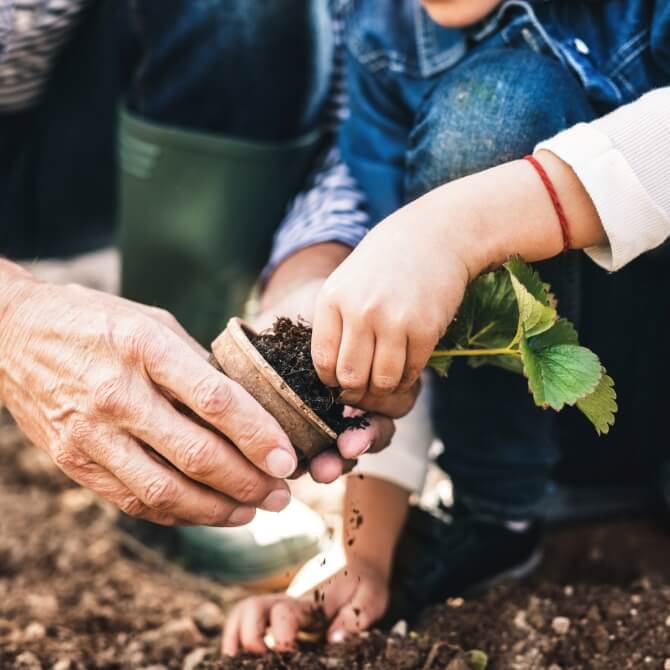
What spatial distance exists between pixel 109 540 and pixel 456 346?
1.23 metres

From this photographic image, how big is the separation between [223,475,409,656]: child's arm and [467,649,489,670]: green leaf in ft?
0.69

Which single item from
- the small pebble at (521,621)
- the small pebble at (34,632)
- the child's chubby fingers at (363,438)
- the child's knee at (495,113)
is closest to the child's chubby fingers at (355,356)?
the child's chubby fingers at (363,438)

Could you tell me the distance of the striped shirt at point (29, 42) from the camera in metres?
2.01

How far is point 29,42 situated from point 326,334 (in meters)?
1.30

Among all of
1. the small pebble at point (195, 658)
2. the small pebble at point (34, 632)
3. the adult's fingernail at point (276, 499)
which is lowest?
the small pebble at point (34, 632)

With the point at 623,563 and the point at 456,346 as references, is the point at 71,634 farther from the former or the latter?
the point at 623,563

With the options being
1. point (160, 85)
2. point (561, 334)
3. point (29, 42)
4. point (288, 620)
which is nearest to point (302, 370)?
point (561, 334)

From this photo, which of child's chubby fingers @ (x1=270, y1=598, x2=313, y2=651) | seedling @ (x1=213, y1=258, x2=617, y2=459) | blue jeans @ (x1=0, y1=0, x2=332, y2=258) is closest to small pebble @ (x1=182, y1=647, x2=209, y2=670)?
child's chubby fingers @ (x1=270, y1=598, x2=313, y2=651)

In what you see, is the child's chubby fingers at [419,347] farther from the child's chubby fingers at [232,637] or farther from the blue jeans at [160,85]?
the blue jeans at [160,85]

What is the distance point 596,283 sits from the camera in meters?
1.77

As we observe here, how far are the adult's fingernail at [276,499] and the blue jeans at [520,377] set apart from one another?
0.52m

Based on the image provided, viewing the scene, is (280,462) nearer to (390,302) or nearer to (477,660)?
(390,302)

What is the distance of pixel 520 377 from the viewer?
1.73m

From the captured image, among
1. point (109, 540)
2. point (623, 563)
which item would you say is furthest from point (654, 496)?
point (109, 540)
